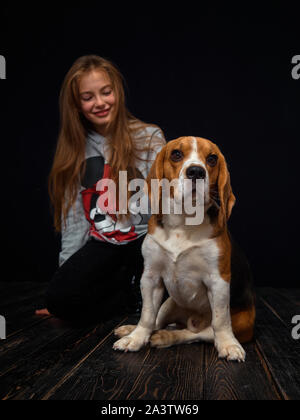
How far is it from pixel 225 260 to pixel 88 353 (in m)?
0.75

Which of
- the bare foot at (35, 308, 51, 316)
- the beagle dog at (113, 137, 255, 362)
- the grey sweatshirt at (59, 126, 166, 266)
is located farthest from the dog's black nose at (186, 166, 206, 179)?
the bare foot at (35, 308, 51, 316)

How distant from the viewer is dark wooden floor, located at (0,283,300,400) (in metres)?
1.38

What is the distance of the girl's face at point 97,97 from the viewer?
244cm

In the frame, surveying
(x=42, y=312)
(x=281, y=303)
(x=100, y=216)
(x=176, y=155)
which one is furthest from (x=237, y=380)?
(x=281, y=303)

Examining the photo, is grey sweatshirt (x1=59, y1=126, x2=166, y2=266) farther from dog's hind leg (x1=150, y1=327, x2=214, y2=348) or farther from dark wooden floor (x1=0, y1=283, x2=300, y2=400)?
dog's hind leg (x1=150, y1=327, x2=214, y2=348)

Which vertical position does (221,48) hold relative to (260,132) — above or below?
above

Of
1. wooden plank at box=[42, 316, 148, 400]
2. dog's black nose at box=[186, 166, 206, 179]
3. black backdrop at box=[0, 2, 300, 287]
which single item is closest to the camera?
wooden plank at box=[42, 316, 148, 400]

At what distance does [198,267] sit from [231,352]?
0.38 meters

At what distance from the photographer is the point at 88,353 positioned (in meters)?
1.81

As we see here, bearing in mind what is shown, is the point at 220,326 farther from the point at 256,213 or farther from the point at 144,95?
the point at 144,95

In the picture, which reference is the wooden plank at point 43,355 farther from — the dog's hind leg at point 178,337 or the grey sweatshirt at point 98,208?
the grey sweatshirt at point 98,208

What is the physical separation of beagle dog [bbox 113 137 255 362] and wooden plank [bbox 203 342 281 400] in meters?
0.05
